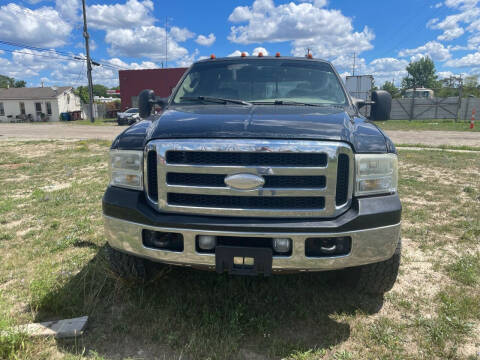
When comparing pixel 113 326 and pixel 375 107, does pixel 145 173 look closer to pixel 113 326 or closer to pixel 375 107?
pixel 113 326

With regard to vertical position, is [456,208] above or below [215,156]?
below

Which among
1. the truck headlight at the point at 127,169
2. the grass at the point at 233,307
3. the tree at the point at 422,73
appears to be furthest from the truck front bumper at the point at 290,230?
the tree at the point at 422,73

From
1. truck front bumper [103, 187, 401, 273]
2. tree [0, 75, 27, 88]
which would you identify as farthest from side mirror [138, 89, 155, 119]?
tree [0, 75, 27, 88]

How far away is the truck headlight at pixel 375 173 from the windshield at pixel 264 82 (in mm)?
1126

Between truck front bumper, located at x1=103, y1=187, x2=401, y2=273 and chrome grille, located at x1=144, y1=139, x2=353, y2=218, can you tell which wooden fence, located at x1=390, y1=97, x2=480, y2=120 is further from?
chrome grille, located at x1=144, y1=139, x2=353, y2=218

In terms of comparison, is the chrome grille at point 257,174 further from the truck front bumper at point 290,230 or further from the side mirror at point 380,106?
the side mirror at point 380,106

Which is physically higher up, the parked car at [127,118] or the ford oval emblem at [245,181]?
the ford oval emblem at [245,181]

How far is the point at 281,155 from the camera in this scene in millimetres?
2191

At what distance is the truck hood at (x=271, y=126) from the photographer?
7.36ft

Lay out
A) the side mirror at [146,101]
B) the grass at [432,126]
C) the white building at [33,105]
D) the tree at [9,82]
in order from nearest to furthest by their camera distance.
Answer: the side mirror at [146,101]
the grass at [432,126]
the white building at [33,105]
the tree at [9,82]

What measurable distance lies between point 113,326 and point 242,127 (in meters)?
1.64

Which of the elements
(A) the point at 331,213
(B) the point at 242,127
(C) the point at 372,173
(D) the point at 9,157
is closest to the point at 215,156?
(B) the point at 242,127

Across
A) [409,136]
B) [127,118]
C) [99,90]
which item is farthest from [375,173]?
[99,90]

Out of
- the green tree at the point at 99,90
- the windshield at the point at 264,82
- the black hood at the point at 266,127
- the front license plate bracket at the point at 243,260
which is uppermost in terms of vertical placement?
the green tree at the point at 99,90
